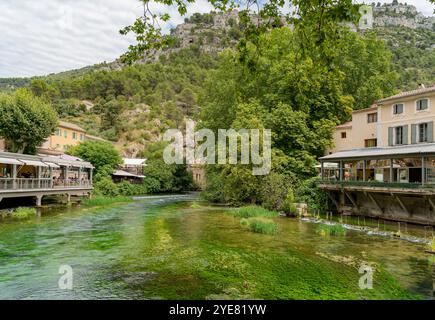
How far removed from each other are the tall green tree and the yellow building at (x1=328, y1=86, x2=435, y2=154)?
3256 centimetres

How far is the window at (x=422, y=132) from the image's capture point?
3127 cm

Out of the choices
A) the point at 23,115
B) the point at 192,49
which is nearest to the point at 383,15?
the point at 192,49

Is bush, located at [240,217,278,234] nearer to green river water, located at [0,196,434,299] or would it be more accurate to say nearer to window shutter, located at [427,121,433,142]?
green river water, located at [0,196,434,299]

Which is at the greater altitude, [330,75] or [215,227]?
[330,75]

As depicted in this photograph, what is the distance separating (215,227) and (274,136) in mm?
16154

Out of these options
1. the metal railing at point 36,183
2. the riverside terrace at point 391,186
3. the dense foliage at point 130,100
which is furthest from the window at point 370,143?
the dense foliage at point 130,100

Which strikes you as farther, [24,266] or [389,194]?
[389,194]

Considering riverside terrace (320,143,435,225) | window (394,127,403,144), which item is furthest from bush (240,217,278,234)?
window (394,127,403,144)

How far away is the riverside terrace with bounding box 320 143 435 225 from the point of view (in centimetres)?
2509

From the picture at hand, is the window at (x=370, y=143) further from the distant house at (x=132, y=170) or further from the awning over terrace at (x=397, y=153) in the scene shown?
the distant house at (x=132, y=170)

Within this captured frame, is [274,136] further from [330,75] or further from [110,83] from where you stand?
[110,83]

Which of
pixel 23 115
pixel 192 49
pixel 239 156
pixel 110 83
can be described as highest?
pixel 192 49

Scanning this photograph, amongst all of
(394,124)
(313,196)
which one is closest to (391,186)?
(313,196)

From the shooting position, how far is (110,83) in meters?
105
